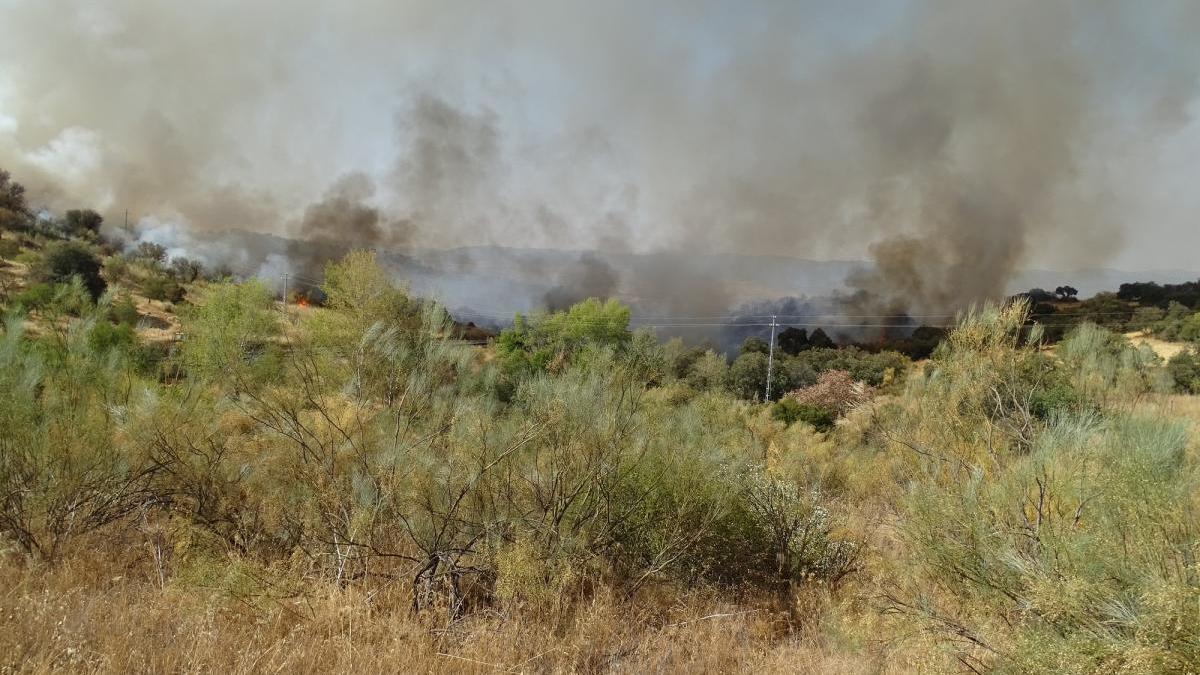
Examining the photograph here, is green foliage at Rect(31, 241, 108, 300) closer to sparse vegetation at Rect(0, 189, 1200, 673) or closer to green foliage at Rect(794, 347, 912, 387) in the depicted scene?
sparse vegetation at Rect(0, 189, 1200, 673)

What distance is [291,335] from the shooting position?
549 cm

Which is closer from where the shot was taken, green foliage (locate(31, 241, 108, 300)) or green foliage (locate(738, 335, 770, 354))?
green foliage (locate(31, 241, 108, 300))

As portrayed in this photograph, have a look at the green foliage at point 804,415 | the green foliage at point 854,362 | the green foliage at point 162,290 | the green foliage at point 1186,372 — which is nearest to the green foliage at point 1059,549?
the green foliage at point 804,415

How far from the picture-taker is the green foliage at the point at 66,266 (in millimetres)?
31875

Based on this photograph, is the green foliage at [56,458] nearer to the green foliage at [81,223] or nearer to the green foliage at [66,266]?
the green foliage at [66,266]

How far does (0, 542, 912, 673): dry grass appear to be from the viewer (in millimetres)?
3191

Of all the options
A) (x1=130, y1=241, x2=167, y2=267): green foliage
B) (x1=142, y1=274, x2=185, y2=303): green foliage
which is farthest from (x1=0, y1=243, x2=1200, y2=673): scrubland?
(x1=130, y1=241, x2=167, y2=267): green foliage

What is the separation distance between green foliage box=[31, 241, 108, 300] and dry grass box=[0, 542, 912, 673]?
117 feet

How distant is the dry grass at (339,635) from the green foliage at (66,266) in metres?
35.8

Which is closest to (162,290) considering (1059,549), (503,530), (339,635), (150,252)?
(150,252)

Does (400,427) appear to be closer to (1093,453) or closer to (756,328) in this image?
(1093,453)

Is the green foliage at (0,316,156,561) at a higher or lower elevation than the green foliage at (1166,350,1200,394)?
lower

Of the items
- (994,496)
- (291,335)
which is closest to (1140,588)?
(994,496)

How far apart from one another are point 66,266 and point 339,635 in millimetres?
41140
